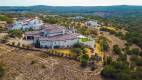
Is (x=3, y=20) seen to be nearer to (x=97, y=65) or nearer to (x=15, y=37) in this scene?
(x=15, y=37)

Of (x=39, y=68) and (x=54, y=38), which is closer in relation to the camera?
(x=39, y=68)

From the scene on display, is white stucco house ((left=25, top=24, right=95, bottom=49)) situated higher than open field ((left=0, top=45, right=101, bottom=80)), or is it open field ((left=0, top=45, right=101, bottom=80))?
white stucco house ((left=25, top=24, right=95, bottom=49))

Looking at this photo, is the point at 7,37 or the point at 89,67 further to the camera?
the point at 7,37

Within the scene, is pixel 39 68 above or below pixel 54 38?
below

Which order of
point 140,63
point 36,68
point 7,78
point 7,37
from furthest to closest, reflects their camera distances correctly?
point 7,37, point 140,63, point 36,68, point 7,78

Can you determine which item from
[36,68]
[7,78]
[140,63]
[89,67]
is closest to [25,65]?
[36,68]

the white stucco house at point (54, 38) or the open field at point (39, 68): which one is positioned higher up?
the white stucco house at point (54, 38)

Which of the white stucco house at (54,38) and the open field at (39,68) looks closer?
the open field at (39,68)

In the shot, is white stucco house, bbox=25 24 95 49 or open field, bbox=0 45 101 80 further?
white stucco house, bbox=25 24 95 49
